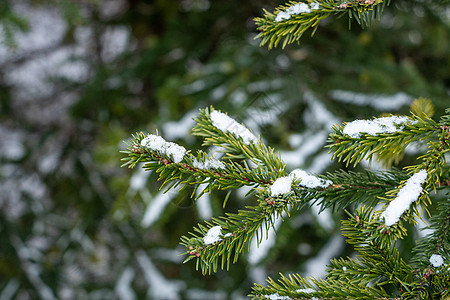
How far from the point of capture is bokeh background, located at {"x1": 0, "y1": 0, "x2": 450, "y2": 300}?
5.03 ft

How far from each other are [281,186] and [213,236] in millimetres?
155

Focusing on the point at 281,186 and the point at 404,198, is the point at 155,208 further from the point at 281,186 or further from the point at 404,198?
the point at 404,198

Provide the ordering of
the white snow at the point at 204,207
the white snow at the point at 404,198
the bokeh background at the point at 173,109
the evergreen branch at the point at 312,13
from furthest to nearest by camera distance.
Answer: the bokeh background at the point at 173,109
the white snow at the point at 204,207
the evergreen branch at the point at 312,13
the white snow at the point at 404,198

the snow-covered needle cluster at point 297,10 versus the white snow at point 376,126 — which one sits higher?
the snow-covered needle cluster at point 297,10

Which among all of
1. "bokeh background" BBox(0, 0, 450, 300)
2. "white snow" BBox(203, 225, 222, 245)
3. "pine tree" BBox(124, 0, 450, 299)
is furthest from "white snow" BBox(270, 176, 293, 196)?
"bokeh background" BBox(0, 0, 450, 300)

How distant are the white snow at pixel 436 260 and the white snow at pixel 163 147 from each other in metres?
0.48

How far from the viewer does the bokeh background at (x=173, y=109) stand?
1532 millimetres

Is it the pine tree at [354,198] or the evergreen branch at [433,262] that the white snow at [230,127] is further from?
the evergreen branch at [433,262]

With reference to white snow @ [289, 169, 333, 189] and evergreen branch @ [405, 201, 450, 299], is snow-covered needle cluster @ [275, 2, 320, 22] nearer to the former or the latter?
white snow @ [289, 169, 333, 189]

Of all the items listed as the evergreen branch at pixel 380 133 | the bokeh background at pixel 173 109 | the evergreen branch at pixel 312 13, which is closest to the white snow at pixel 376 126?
the evergreen branch at pixel 380 133

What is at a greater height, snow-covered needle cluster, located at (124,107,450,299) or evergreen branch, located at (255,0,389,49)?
evergreen branch, located at (255,0,389,49)

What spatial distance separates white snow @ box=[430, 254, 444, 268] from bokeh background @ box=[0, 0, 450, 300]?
0.81m

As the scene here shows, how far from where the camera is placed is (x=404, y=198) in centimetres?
58

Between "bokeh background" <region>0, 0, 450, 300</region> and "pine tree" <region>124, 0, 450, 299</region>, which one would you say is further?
"bokeh background" <region>0, 0, 450, 300</region>
